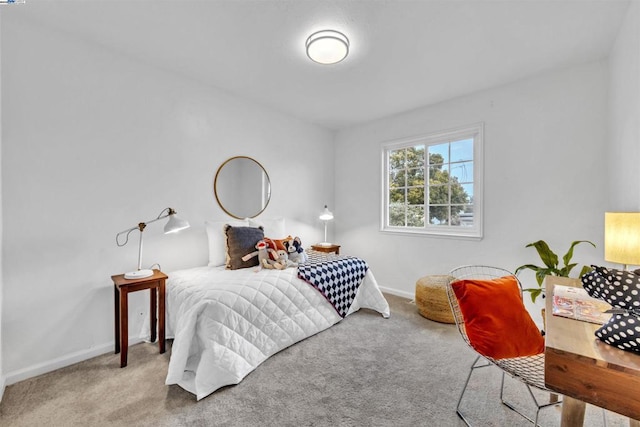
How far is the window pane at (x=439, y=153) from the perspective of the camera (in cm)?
349

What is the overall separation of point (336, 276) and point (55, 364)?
2312 millimetres

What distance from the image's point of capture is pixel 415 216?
12.4 feet

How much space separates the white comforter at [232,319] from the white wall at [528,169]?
1.64 m

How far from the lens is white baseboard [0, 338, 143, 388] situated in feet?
6.17

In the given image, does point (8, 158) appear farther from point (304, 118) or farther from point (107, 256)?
point (304, 118)

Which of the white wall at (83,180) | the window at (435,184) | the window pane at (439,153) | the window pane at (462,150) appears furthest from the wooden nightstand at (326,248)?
the window pane at (462,150)

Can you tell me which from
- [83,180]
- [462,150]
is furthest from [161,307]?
[462,150]

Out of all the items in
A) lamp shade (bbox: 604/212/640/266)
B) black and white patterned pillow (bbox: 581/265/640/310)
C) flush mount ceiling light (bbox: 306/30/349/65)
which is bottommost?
black and white patterned pillow (bbox: 581/265/640/310)

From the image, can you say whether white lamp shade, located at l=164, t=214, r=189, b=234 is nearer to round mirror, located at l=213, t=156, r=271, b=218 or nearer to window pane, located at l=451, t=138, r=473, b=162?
round mirror, located at l=213, t=156, r=271, b=218

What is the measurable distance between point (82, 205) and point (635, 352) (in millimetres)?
3185

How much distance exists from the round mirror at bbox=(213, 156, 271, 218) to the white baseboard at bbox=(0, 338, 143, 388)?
1.63 metres

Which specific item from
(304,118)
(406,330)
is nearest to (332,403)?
(406,330)

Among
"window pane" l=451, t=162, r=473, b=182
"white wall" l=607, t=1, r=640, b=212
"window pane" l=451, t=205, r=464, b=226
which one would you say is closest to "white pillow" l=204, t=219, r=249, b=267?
"window pane" l=451, t=205, r=464, b=226

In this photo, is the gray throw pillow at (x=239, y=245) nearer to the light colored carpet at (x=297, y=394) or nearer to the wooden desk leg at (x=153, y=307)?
the wooden desk leg at (x=153, y=307)
